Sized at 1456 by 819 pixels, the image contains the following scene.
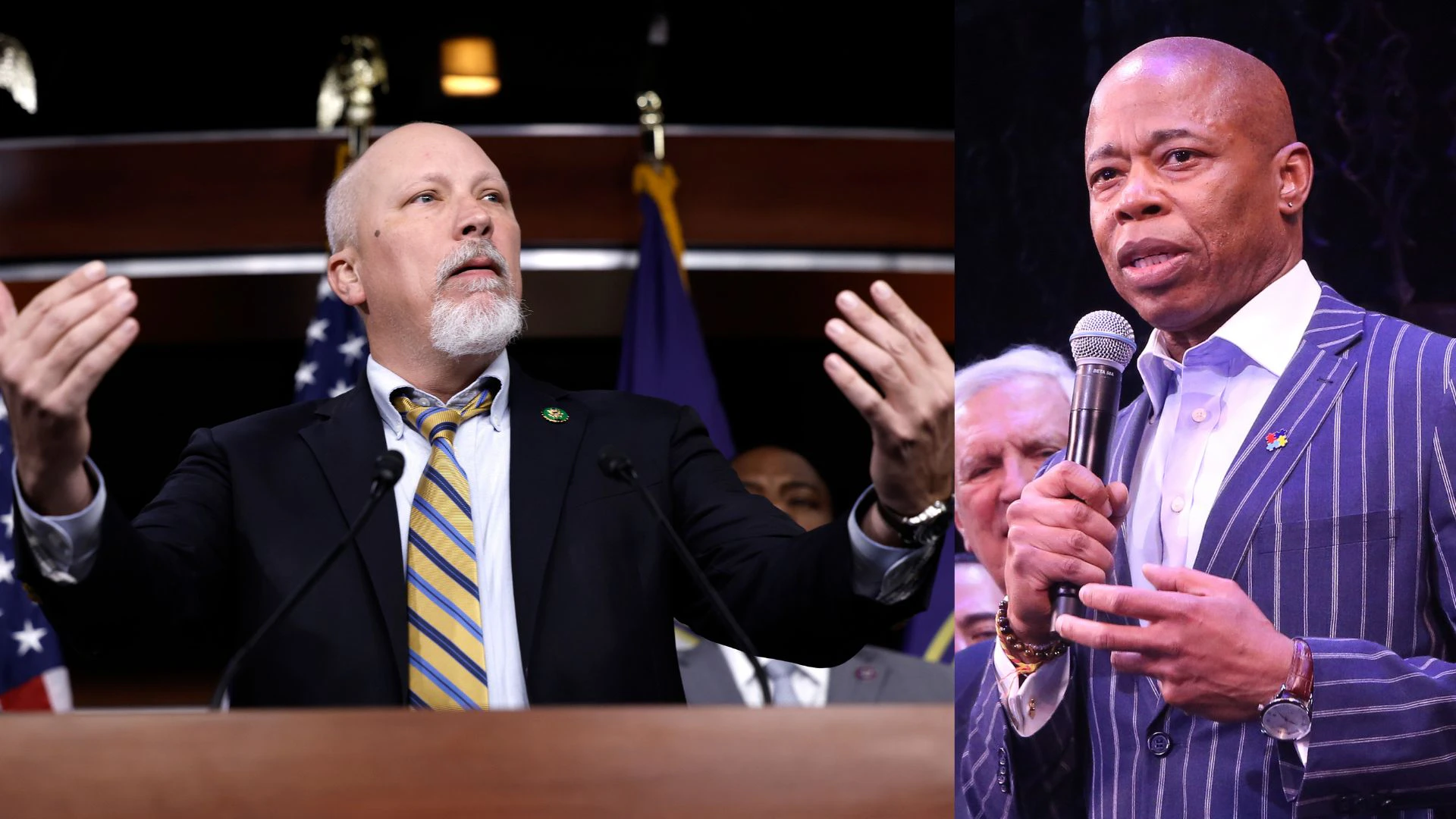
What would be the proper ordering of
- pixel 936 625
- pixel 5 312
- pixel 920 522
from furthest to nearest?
pixel 936 625 → pixel 920 522 → pixel 5 312

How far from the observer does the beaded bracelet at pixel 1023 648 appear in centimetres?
140

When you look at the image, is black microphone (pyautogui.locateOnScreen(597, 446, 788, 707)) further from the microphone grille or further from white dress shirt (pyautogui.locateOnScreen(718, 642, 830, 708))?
white dress shirt (pyautogui.locateOnScreen(718, 642, 830, 708))

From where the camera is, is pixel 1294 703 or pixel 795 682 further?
pixel 795 682

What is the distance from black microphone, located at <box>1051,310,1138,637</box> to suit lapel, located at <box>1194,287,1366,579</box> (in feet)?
0.38

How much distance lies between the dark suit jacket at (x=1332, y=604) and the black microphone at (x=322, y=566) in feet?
2.38

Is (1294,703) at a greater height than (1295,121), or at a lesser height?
lesser

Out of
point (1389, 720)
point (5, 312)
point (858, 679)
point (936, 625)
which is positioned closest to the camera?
point (1389, 720)

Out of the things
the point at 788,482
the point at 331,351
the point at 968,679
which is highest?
the point at 331,351

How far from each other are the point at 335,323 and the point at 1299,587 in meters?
2.59

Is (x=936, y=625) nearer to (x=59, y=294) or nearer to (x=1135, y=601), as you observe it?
(x=1135, y=601)

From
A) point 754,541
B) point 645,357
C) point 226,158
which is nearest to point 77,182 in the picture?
point 226,158

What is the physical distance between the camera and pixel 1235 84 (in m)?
1.39

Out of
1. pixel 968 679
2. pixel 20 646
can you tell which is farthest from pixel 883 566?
pixel 20 646

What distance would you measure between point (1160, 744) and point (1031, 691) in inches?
5.0
